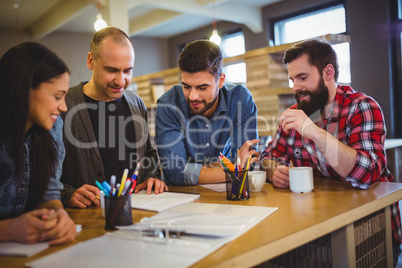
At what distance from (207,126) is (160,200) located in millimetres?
695

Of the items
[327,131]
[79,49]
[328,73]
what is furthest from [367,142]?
[79,49]

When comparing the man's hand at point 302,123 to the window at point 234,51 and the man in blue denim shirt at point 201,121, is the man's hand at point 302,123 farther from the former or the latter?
the window at point 234,51

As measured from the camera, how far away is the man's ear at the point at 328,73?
1740 mm

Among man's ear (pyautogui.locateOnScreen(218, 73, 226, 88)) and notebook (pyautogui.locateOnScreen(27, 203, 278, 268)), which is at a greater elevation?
man's ear (pyautogui.locateOnScreen(218, 73, 226, 88))

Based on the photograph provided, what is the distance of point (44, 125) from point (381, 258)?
3.90 ft

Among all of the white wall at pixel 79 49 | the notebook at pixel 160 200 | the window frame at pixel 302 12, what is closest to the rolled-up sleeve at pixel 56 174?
the notebook at pixel 160 200

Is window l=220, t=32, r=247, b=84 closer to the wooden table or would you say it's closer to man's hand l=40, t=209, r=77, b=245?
the wooden table

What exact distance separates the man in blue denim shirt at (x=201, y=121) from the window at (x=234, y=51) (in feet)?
16.3

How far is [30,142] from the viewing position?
111 cm

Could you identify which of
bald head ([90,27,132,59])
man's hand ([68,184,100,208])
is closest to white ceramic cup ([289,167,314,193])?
man's hand ([68,184,100,208])

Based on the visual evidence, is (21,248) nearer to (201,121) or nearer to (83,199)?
(83,199)

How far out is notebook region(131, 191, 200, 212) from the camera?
47.6 inches

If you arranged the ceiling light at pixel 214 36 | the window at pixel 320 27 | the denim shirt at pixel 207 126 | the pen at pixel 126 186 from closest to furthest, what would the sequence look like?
the pen at pixel 126 186 < the denim shirt at pixel 207 126 < the window at pixel 320 27 < the ceiling light at pixel 214 36

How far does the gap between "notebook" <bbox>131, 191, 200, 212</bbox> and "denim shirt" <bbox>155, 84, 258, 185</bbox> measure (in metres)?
0.38
